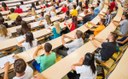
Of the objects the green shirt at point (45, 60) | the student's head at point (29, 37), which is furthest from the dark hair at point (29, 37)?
the green shirt at point (45, 60)

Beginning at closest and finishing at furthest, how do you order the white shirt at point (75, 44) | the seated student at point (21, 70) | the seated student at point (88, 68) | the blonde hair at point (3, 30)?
the seated student at point (21, 70)
the seated student at point (88, 68)
the white shirt at point (75, 44)
the blonde hair at point (3, 30)

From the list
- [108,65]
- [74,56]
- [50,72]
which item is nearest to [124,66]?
[108,65]

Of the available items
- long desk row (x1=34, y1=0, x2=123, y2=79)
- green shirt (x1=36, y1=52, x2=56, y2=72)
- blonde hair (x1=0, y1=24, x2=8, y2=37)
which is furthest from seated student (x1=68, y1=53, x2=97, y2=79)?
blonde hair (x1=0, y1=24, x2=8, y2=37)

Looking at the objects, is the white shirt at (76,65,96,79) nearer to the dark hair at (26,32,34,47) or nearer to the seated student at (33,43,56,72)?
the seated student at (33,43,56,72)

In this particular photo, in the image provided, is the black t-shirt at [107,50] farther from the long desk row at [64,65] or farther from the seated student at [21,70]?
the seated student at [21,70]

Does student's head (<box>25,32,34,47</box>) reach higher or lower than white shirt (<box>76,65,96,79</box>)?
higher

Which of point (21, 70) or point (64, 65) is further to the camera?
point (64, 65)

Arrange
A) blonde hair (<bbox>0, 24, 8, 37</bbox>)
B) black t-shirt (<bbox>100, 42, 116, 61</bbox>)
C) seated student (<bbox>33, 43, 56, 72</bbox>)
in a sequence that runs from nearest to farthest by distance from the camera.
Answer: seated student (<bbox>33, 43, 56, 72</bbox>) < black t-shirt (<bbox>100, 42, 116, 61</bbox>) < blonde hair (<bbox>0, 24, 8, 37</bbox>)

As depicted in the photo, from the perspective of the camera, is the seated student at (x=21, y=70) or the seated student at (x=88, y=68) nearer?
the seated student at (x=21, y=70)

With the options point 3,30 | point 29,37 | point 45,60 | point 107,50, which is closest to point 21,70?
point 45,60

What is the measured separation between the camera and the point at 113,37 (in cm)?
430

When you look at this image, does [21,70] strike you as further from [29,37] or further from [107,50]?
[107,50]

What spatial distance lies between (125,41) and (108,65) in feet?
5.58

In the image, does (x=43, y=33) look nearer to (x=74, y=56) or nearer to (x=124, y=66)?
(x=74, y=56)
